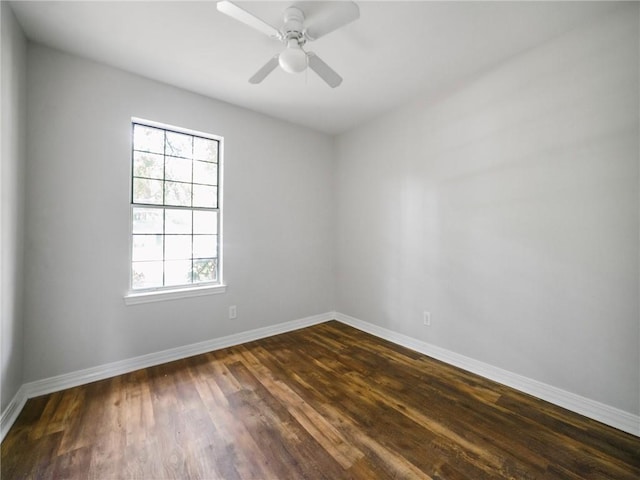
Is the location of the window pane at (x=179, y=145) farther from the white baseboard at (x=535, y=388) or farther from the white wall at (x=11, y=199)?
the white baseboard at (x=535, y=388)

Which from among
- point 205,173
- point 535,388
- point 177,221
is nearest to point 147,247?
point 177,221

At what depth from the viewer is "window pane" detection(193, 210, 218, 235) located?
2.96m

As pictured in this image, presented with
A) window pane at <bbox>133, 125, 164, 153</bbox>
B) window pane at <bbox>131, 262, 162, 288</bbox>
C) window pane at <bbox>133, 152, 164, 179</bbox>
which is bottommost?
window pane at <bbox>131, 262, 162, 288</bbox>

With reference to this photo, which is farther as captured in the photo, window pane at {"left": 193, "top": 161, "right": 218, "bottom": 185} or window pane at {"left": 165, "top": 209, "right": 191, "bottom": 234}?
window pane at {"left": 193, "top": 161, "right": 218, "bottom": 185}

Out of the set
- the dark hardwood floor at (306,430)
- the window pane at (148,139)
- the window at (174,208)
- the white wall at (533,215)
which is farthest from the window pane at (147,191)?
the white wall at (533,215)

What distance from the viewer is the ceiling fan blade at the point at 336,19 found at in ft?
4.72

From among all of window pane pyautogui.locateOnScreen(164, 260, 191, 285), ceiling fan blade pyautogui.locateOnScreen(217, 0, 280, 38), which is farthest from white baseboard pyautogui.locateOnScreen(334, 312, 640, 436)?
ceiling fan blade pyautogui.locateOnScreen(217, 0, 280, 38)

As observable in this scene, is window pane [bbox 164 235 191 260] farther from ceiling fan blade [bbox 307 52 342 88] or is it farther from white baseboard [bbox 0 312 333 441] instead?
ceiling fan blade [bbox 307 52 342 88]

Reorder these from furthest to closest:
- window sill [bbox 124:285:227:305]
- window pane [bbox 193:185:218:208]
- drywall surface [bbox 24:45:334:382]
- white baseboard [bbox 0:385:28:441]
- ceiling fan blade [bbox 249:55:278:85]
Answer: window pane [bbox 193:185:218:208]
window sill [bbox 124:285:227:305]
drywall surface [bbox 24:45:334:382]
ceiling fan blade [bbox 249:55:278:85]
white baseboard [bbox 0:385:28:441]

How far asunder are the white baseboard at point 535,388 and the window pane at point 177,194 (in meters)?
2.73

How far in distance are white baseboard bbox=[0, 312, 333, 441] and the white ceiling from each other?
2.59 m

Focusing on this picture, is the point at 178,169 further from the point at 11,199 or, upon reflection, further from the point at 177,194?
the point at 11,199

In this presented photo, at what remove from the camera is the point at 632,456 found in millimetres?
1553

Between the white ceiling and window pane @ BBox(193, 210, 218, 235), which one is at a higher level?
the white ceiling
